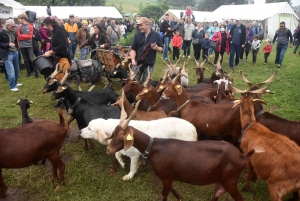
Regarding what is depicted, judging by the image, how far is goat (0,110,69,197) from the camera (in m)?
3.80

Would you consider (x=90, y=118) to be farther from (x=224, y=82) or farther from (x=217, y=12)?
(x=217, y=12)

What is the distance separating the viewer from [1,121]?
22.7 ft

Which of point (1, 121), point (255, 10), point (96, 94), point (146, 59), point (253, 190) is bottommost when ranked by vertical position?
point (253, 190)

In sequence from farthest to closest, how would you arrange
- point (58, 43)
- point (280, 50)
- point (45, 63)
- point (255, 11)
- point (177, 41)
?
point (255, 11), point (177, 41), point (280, 50), point (45, 63), point (58, 43)

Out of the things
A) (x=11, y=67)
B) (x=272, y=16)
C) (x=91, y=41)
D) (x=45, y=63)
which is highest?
(x=272, y=16)

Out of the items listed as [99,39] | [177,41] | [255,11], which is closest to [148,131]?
[99,39]

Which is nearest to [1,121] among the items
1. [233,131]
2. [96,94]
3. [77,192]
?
[96,94]

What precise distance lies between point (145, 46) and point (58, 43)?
91.0 inches

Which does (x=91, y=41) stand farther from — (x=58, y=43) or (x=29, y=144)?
(x=29, y=144)

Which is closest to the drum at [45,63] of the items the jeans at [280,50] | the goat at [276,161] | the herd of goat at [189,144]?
the herd of goat at [189,144]

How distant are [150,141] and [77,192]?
160 centimetres

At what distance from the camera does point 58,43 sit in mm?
7016

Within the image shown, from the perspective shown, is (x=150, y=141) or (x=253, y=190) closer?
(x=150, y=141)

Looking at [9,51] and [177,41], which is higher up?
[177,41]
